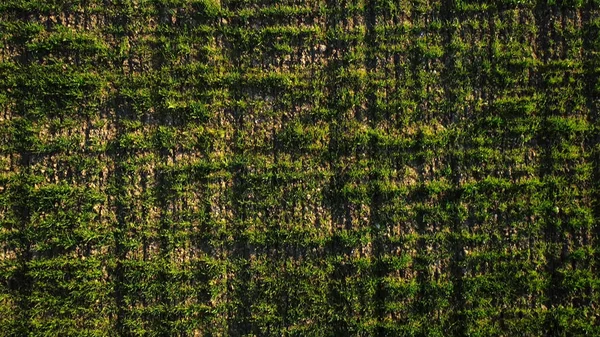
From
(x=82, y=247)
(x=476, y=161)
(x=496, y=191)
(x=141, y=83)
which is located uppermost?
(x=141, y=83)

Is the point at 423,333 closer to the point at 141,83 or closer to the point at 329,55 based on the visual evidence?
the point at 329,55

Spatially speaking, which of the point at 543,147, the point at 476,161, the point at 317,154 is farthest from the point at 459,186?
the point at 317,154

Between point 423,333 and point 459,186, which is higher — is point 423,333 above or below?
below

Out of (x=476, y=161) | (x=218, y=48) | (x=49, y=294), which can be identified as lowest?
(x=49, y=294)

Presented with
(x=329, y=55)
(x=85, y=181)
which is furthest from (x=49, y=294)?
(x=329, y=55)

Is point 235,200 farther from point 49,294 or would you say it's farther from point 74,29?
point 74,29

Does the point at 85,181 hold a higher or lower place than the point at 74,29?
lower
